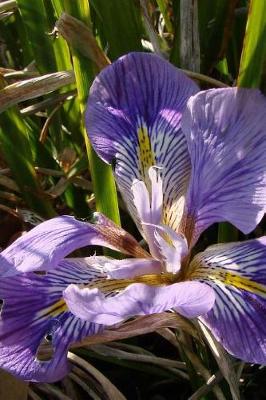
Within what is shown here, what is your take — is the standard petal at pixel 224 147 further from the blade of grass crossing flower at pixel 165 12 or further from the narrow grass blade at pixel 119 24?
the blade of grass crossing flower at pixel 165 12

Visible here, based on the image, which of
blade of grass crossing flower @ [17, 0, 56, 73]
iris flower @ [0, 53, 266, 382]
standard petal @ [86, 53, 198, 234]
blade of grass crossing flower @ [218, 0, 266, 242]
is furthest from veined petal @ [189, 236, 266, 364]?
blade of grass crossing flower @ [17, 0, 56, 73]

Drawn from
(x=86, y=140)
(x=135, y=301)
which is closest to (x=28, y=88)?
(x=86, y=140)

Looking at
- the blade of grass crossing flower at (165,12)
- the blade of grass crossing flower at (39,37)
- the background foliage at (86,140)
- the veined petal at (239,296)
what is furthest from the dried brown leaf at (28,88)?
the veined petal at (239,296)

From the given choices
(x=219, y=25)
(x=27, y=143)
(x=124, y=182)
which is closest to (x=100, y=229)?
(x=124, y=182)

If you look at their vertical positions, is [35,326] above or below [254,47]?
below

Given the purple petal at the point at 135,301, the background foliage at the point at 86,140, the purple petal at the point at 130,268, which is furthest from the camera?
the background foliage at the point at 86,140

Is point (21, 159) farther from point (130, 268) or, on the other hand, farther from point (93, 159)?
point (130, 268)

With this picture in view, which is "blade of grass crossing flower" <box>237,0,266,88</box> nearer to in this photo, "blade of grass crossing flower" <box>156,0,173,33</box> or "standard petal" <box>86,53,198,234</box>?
"standard petal" <box>86,53,198,234</box>
